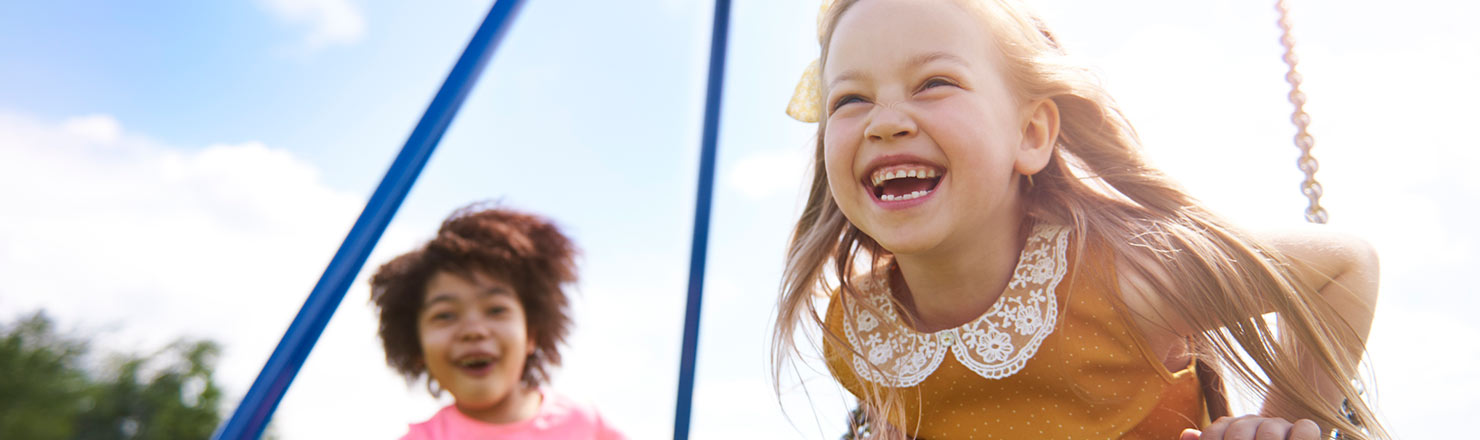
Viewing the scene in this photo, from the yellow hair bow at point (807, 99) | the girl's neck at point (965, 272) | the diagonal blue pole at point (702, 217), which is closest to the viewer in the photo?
the girl's neck at point (965, 272)

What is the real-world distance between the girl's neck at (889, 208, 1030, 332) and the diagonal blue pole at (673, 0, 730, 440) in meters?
0.50

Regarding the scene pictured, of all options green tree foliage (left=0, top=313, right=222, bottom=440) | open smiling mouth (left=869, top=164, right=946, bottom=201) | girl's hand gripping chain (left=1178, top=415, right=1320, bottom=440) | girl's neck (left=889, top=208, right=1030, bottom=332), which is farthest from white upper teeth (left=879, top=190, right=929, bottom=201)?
green tree foliage (left=0, top=313, right=222, bottom=440)

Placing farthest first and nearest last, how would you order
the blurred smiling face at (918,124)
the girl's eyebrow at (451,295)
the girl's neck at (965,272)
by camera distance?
the girl's eyebrow at (451,295)
the girl's neck at (965,272)
the blurred smiling face at (918,124)

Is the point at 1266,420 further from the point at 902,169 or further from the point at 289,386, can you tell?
the point at 289,386

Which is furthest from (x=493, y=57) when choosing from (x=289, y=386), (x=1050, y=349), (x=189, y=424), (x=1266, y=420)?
(x=189, y=424)

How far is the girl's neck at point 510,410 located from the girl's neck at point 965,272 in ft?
2.73

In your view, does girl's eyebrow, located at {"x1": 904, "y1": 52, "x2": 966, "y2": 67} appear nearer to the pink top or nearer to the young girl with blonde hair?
the young girl with blonde hair

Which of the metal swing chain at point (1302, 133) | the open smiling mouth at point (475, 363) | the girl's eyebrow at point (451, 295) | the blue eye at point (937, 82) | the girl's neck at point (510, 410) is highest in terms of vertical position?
the metal swing chain at point (1302, 133)

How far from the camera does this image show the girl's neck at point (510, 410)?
4.83ft

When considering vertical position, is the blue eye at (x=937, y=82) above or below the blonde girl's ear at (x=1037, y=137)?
below

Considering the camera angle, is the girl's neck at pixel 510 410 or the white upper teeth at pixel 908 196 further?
the girl's neck at pixel 510 410

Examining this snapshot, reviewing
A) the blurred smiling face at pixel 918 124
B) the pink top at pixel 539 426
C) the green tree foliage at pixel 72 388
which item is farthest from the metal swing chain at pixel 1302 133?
the green tree foliage at pixel 72 388

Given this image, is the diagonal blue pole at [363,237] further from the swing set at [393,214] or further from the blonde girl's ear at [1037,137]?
the blonde girl's ear at [1037,137]

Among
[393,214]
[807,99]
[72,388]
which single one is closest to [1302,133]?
[807,99]
